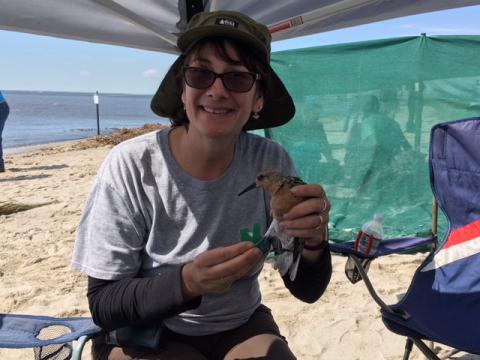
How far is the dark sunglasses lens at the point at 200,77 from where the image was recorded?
1.50 metres

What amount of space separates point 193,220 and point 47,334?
0.71 m

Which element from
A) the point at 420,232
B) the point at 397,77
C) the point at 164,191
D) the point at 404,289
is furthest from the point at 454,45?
the point at 164,191

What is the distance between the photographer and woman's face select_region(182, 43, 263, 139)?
150cm

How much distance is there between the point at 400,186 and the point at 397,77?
105cm

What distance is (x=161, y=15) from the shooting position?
9.66 feet

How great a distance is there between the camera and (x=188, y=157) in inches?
65.0

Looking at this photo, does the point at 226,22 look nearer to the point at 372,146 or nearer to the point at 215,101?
the point at 215,101

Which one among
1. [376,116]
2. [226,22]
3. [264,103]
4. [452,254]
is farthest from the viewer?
[376,116]

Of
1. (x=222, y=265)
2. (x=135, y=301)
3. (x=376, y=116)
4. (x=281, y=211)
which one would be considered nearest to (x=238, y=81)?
(x=281, y=211)

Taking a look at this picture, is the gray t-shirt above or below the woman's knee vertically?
above

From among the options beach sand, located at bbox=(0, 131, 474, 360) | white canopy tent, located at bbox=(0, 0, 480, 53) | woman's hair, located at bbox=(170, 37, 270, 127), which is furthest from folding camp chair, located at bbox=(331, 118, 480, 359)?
woman's hair, located at bbox=(170, 37, 270, 127)

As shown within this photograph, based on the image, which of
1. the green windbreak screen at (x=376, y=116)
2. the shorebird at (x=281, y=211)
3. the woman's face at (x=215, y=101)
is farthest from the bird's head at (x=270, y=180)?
the green windbreak screen at (x=376, y=116)

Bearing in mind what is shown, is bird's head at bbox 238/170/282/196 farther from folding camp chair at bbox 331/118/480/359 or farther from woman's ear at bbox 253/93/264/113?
folding camp chair at bbox 331/118/480/359

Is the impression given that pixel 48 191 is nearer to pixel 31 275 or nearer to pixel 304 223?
pixel 31 275
